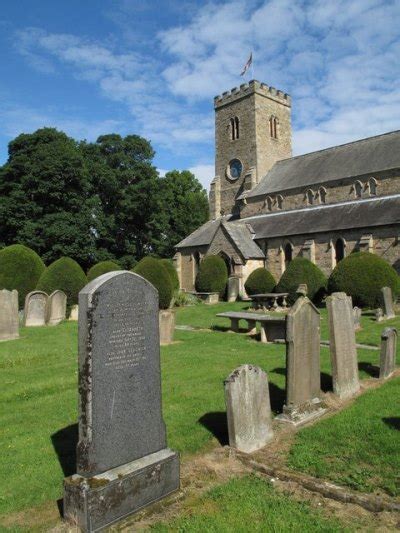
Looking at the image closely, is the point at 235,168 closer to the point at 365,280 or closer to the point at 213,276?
the point at 213,276

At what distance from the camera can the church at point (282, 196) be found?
25000 mm

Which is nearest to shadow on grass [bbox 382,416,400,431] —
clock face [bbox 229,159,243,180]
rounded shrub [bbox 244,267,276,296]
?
rounded shrub [bbox 244,267,276,296]

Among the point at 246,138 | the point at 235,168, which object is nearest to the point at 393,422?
the point at 246,138

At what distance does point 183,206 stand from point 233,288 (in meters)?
26.9

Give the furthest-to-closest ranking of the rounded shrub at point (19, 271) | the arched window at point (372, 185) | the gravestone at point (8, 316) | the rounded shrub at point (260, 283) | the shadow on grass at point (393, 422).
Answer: the arched window at point (372, 185)
the rounded shrub at point (260, 283)
the rounded shrub at point (19, 271)
the gravestone at point (8, 316)
the shadow on grass at point (393, 422)

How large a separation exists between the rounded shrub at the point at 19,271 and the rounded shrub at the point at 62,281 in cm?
105

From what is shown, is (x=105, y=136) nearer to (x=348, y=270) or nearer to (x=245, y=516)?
(x=348, y=270)

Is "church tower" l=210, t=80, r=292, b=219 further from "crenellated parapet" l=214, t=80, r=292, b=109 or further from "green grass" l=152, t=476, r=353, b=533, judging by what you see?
"green grass" l=152, t=476, r=353, b=533

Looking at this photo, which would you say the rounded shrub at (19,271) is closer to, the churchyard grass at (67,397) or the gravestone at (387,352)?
the churchyard grass at (67,397)

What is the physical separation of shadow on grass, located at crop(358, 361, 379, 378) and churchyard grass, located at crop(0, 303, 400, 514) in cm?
2

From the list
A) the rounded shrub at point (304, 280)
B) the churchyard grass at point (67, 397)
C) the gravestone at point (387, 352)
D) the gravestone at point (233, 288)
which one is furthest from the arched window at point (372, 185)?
the gravestone at point (387, 352)

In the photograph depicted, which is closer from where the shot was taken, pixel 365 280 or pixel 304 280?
pixel 365 280

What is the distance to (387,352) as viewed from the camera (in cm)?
821

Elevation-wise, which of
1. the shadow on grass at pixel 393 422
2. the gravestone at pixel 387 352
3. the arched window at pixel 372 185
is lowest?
the shadow on grass at pixel 393 422
